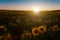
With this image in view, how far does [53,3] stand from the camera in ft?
3.55

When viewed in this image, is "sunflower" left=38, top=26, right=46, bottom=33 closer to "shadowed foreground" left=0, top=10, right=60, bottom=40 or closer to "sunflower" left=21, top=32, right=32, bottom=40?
"shadowed foreground" left=0, top=10, right=60, bottom=40

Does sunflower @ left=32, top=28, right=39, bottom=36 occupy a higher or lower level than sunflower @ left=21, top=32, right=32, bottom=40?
higher

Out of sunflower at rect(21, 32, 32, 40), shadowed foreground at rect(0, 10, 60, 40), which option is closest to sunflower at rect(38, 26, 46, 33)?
shadowed foreground at rect(0, 10, 60, 40)

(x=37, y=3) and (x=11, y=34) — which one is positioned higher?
(x=37, y=3)

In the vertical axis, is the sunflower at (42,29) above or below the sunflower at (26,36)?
above

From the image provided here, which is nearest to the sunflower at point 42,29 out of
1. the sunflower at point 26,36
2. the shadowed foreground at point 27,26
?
the shadowed foreground at point 27,26

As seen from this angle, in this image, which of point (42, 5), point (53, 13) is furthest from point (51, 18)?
point (42, 5)

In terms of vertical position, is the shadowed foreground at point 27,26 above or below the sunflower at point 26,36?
above

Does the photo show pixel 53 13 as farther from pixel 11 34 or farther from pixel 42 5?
pixel 11 34

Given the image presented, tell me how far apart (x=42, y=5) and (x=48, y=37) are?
303 millimetres

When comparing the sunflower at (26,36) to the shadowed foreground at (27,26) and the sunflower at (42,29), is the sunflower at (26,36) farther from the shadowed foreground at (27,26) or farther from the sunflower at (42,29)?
the sunflower at (42,29)

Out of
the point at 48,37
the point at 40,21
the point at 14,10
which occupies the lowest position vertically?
the point at 48,37

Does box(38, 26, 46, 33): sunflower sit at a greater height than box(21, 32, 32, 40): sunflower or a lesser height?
greater

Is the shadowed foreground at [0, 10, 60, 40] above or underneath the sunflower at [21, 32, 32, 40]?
above
